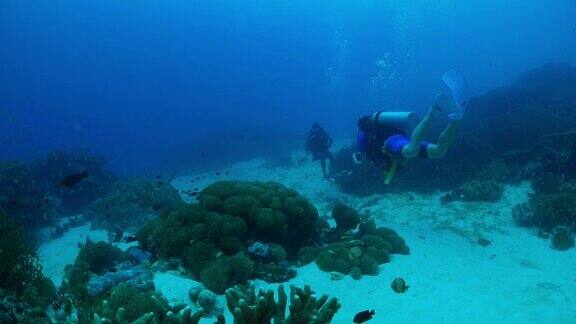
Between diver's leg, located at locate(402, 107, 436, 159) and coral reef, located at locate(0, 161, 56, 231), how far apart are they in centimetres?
1470

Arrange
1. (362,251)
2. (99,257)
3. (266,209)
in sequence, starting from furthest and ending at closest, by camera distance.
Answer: (99,257)
(362,251)
(266,209)

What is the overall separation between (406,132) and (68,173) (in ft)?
57.3

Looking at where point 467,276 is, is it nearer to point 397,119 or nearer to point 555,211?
point 397,119

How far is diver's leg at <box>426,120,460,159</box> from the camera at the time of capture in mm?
7082

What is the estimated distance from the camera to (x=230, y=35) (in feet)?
576

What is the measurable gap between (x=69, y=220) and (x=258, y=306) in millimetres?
16197

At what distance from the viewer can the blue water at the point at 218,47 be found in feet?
428

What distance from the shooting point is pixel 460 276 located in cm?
788

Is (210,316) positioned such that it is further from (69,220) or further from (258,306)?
(69,220)

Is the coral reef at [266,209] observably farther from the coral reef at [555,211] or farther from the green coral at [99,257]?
the coral reef at [555,211]

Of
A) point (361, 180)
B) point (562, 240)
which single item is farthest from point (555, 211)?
point (361, 180)

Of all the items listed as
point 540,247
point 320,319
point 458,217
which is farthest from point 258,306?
point 458,217

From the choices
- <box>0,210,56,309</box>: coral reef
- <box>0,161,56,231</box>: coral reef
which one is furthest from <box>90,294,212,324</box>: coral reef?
<box>0,161,56,231</box>: coral reef

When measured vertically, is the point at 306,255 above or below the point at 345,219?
below
